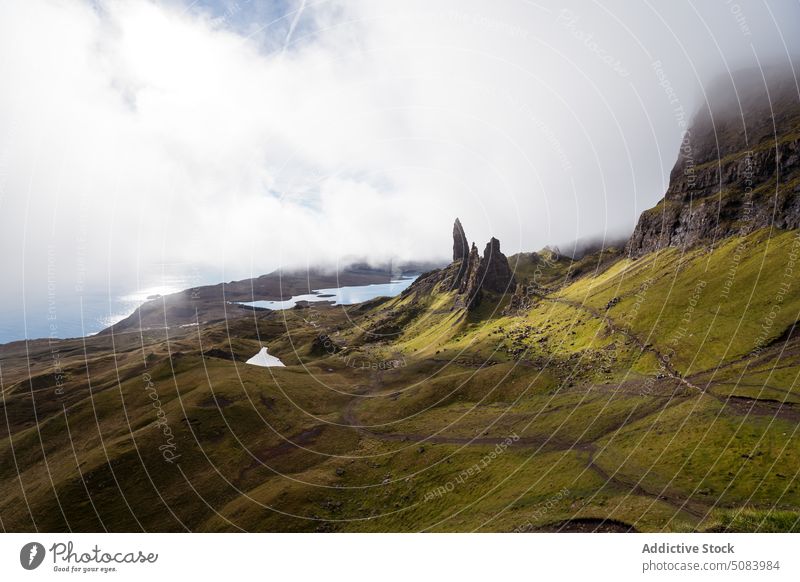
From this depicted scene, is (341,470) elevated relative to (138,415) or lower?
lower

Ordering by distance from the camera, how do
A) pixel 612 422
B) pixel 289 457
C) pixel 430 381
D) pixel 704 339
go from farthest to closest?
pixel 430 381
pixel 704 339
pixel 289 457
pixel 612 422

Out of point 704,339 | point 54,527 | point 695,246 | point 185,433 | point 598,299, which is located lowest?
point 54,527

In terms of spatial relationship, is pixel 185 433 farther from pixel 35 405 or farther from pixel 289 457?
pixel 35 405

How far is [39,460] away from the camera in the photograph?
294ft

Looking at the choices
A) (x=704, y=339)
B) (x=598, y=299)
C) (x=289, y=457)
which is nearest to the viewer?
(x=289, y=457)

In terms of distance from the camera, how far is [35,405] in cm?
12912

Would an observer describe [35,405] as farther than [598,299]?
No

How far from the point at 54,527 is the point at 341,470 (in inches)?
2051

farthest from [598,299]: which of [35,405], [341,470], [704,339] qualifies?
[35,405]

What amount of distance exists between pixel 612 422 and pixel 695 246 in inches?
6007

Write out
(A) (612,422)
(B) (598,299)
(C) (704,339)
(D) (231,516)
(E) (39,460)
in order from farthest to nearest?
(B) (598,299) → (C) (704,339) → (E) (39,460) → (A) (612,422) → (D) (231,516)
